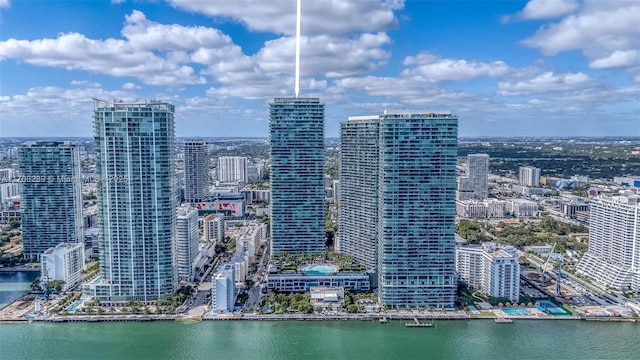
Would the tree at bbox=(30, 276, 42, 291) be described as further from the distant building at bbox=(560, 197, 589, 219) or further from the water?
the distant building at bbox=(560, 197, 589, 219)

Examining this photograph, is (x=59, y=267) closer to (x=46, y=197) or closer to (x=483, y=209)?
(x=46, y=197)

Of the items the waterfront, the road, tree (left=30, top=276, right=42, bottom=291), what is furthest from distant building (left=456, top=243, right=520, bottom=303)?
tree (left=30, top=276, right=42, bottom=291)

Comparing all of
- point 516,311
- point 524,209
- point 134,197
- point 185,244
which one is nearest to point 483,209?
point 524,209

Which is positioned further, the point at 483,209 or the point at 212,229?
the point at 483,209

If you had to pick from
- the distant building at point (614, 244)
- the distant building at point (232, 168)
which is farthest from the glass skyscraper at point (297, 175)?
the distant building at point (232, 168)

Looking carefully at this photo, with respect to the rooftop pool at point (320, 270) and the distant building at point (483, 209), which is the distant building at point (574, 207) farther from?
the rooftop pool at point (320, 270)
